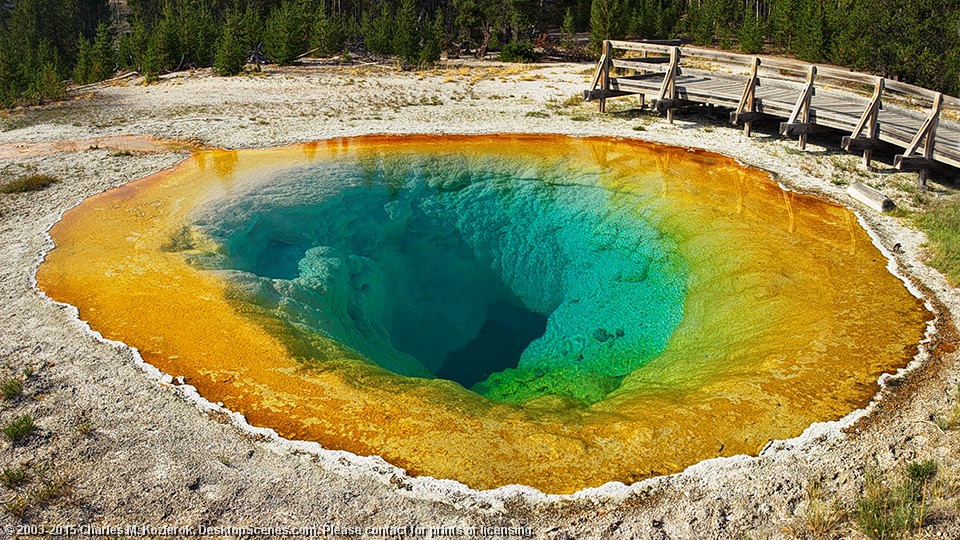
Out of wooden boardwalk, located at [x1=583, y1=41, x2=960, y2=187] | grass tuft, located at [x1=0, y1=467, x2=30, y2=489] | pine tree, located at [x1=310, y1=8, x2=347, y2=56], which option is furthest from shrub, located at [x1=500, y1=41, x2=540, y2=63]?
grass tuft, located at [x1=0, y1=467, x2=30, y2=489]

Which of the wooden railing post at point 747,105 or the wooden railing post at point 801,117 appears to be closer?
the wooden railing post at point 801,117

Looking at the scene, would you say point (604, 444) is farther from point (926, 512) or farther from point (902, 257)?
point (902, 257)

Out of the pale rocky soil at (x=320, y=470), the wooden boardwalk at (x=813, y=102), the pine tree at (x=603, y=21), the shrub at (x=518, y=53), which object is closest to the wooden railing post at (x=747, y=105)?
the wooden boardwalk at (x=813, y=102)

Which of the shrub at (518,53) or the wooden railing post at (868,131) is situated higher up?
the shrub at (518,53)

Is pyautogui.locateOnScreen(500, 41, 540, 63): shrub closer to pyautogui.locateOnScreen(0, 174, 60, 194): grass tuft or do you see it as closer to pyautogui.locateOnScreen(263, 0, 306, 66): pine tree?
pyautogui.locateOnScreen(263, 0, 306, 66): pine tree

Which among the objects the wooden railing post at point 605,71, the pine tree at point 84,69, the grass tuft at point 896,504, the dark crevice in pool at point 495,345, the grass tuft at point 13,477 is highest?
the wooden railing post at point 605,71

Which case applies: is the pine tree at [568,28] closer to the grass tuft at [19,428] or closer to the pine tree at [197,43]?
the pine tree at [197,43]
